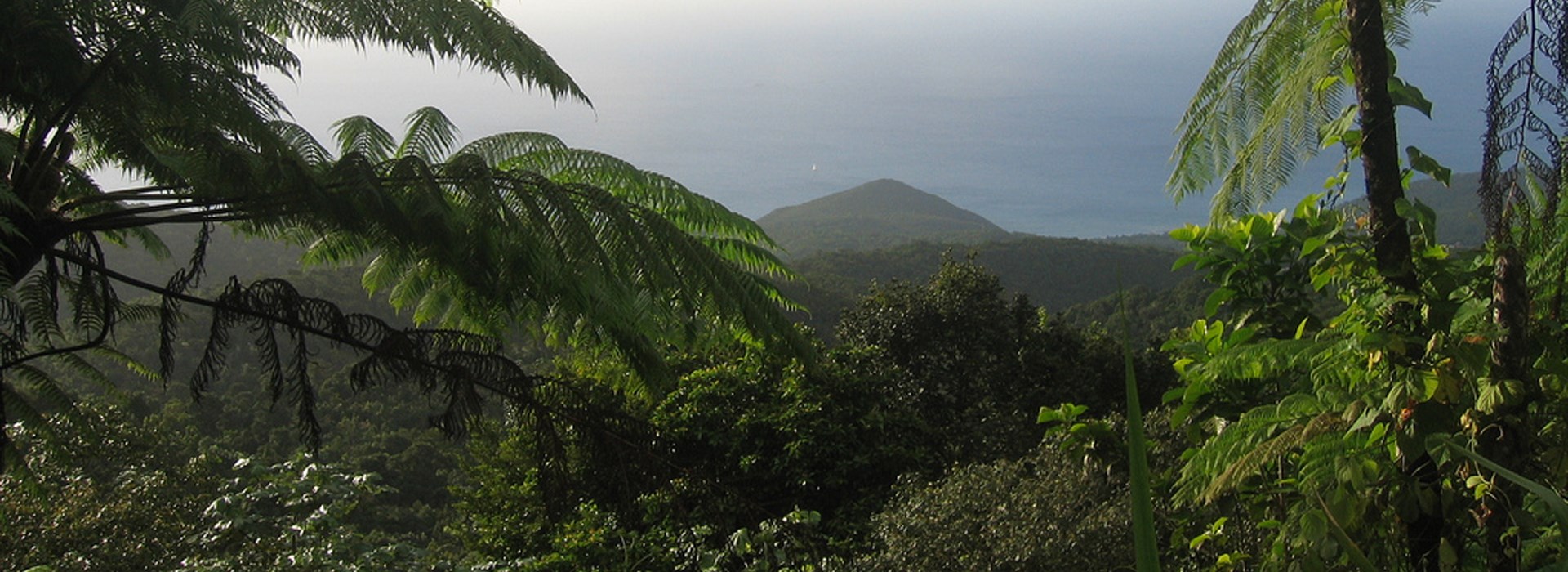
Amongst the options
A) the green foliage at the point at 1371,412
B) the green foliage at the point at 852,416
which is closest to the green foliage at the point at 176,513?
the green foliage at the point at 852,416

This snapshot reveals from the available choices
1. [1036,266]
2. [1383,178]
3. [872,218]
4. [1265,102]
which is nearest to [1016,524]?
[1265,102]

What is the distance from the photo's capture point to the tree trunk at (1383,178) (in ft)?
8.30

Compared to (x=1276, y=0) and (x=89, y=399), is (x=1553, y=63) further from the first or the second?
(x=89, y=399)

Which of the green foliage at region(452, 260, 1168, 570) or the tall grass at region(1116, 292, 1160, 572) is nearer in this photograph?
the tall grass at region(1116, 292, 1160, 572)

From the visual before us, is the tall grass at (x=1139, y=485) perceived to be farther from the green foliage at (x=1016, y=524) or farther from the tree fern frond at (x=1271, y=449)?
the green foliage at (x=1016, y=524)

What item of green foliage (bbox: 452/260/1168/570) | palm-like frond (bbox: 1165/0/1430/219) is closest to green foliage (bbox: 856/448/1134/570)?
green foliage (bbox: 452/260/1168/570)

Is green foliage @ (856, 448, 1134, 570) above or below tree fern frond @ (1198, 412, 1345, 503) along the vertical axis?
below

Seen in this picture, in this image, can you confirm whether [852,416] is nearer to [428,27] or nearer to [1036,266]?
[428,27]

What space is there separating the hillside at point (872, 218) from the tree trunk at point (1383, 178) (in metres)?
77.0

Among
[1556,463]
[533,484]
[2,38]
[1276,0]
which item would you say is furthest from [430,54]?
[533,484]

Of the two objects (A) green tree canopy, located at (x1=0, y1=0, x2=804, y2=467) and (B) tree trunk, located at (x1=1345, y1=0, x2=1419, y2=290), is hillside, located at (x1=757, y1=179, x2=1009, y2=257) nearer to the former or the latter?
(A) green tree canopy, located at (x1=0, y1=0, x2=804, y2=467)

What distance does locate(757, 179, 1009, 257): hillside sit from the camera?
8869 centimetres

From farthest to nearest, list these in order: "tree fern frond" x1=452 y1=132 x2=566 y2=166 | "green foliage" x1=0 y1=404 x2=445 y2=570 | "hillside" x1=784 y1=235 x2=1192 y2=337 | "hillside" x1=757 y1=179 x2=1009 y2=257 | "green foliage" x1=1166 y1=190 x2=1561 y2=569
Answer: "hillside" x1=757 y1=179 x2=1009 y2=257
"hillside" x1=784 y1=235 x2=1192 y2=337
"green foliage" x1=0 y1=404 x2=445 y2=570
"tree fern frond" x1=452 y1=132 x2=566 y2=166
"green foliage" x1=1166 y1=190 x2=1561 y2=569

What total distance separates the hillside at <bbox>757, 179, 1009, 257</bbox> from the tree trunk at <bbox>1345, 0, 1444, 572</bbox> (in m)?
77.0
